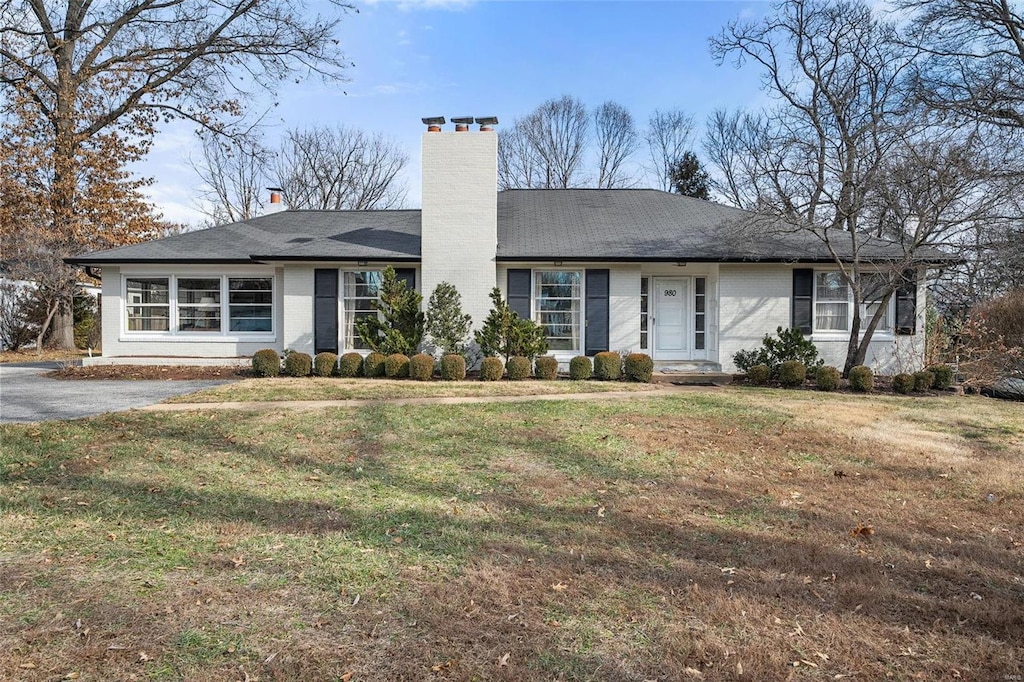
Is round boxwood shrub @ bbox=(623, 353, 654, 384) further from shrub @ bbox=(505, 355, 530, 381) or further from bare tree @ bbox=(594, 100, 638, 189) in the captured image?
bare tree @ bbox=(594, 100, 638, 189)

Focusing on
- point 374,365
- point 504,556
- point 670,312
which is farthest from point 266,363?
point 504,556

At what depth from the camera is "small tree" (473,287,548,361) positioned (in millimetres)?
13172

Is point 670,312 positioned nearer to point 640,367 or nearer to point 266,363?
point 640,367

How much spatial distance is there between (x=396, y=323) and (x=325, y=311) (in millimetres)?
1970

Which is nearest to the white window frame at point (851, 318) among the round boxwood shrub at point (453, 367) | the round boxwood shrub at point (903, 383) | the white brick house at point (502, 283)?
the white brick house at point (502, 283)

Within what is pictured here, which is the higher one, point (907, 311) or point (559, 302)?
point (559, 302)

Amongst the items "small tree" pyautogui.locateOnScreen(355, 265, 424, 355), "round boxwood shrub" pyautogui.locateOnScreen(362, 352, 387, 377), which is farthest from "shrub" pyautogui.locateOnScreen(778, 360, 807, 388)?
"round boxwood shrub" pyautogui.locateOnScreen(362, 352, 387, 377)

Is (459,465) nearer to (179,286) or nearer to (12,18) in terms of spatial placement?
(179,286)

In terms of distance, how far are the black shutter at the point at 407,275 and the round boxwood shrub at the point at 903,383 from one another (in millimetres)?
10035

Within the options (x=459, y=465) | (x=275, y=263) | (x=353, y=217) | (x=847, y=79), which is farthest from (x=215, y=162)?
(x=459, y=465)

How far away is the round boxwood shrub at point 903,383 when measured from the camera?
12086 millimetres

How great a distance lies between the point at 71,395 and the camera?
10.6m

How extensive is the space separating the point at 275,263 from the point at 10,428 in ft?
26.1

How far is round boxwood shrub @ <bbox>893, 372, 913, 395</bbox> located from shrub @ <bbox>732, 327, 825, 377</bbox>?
4.80ft
